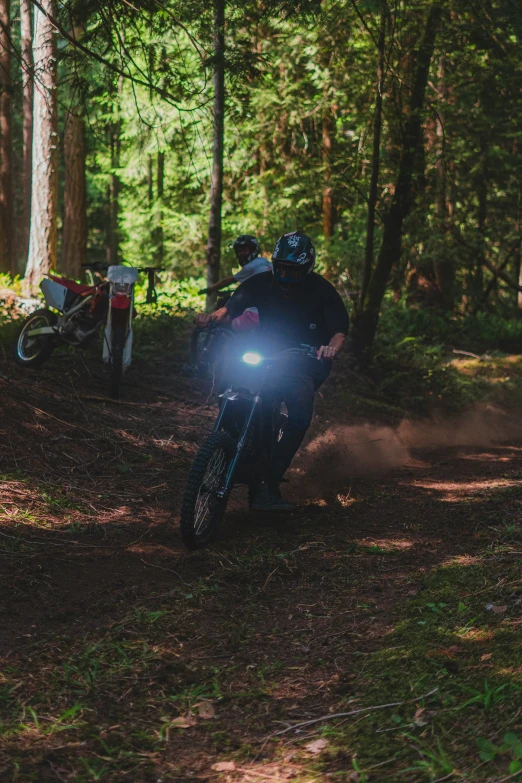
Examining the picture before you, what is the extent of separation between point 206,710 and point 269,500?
9.78 ft

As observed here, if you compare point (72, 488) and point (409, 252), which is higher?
point (409, 252)

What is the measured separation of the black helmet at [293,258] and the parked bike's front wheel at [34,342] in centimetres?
494

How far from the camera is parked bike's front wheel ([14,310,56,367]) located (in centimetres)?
1034

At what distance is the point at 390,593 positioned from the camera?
4793 mm

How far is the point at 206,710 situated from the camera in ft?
11.4

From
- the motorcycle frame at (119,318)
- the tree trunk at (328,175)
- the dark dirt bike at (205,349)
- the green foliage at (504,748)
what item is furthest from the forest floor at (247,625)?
the tree trunk at (328,175)

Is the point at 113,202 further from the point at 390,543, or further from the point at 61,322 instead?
the point at 390,543

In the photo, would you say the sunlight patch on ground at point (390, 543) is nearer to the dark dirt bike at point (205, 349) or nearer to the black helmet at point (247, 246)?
the dark dirt bike at point (205, 349)

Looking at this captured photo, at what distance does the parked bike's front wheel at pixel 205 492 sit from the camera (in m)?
5.38

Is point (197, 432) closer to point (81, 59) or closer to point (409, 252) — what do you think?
point (81, 59)

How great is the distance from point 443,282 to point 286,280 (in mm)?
16056

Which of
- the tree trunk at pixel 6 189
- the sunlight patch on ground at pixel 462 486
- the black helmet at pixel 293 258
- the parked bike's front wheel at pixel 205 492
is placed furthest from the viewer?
the tree trunk at pixel 6 189

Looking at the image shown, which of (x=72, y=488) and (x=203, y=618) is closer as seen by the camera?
(x=203, y=618)

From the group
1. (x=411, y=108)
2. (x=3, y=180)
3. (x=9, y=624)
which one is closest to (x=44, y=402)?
(x=9, y=624)
